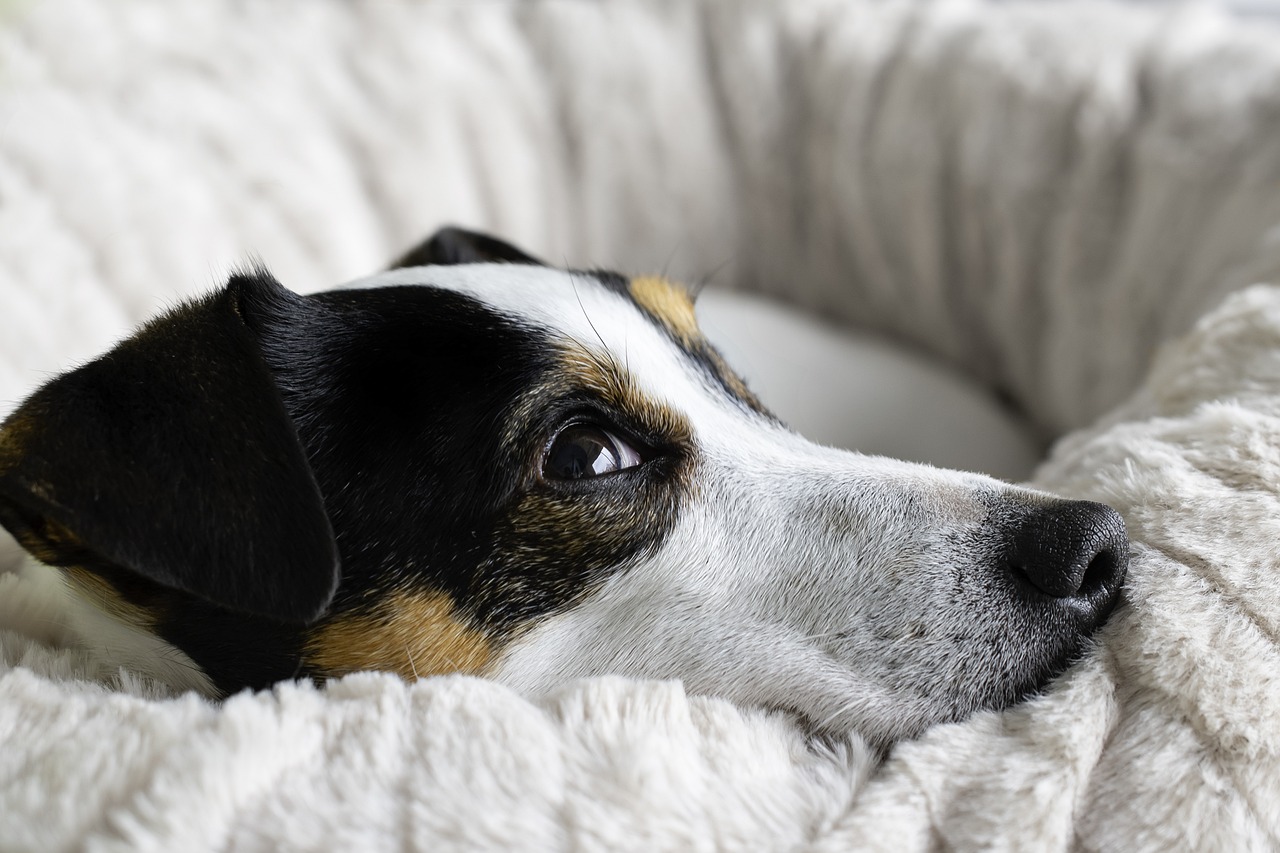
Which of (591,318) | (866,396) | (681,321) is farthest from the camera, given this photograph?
(866,396)

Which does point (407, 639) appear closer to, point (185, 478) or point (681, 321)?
point (185, 478)

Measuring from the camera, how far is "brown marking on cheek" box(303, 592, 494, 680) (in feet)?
3.64

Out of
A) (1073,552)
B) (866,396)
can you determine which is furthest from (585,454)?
(866,396)

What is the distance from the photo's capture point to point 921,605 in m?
1.07

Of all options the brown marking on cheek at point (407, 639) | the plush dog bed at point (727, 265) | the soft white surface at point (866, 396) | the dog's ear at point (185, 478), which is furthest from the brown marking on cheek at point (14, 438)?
the soft white surface at point (866, 396)

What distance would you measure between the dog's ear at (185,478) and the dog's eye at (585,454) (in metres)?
0.25

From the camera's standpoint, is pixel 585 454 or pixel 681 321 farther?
pixel 681 321

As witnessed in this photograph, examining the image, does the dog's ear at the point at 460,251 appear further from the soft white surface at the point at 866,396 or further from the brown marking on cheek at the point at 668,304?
the soft white surface at the point at 866,396

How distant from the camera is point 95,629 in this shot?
1247 millimetres

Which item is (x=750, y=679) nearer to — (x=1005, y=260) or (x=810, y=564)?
(x=810, y=564)

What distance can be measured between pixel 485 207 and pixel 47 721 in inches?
67.4

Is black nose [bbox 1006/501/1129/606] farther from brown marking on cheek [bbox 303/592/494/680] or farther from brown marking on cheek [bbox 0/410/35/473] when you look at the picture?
brown marking on cheek [bbox 0/410/35/473]

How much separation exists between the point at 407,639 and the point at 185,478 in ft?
0.90

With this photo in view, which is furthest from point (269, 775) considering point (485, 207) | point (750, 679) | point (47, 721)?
point (485, 207)
